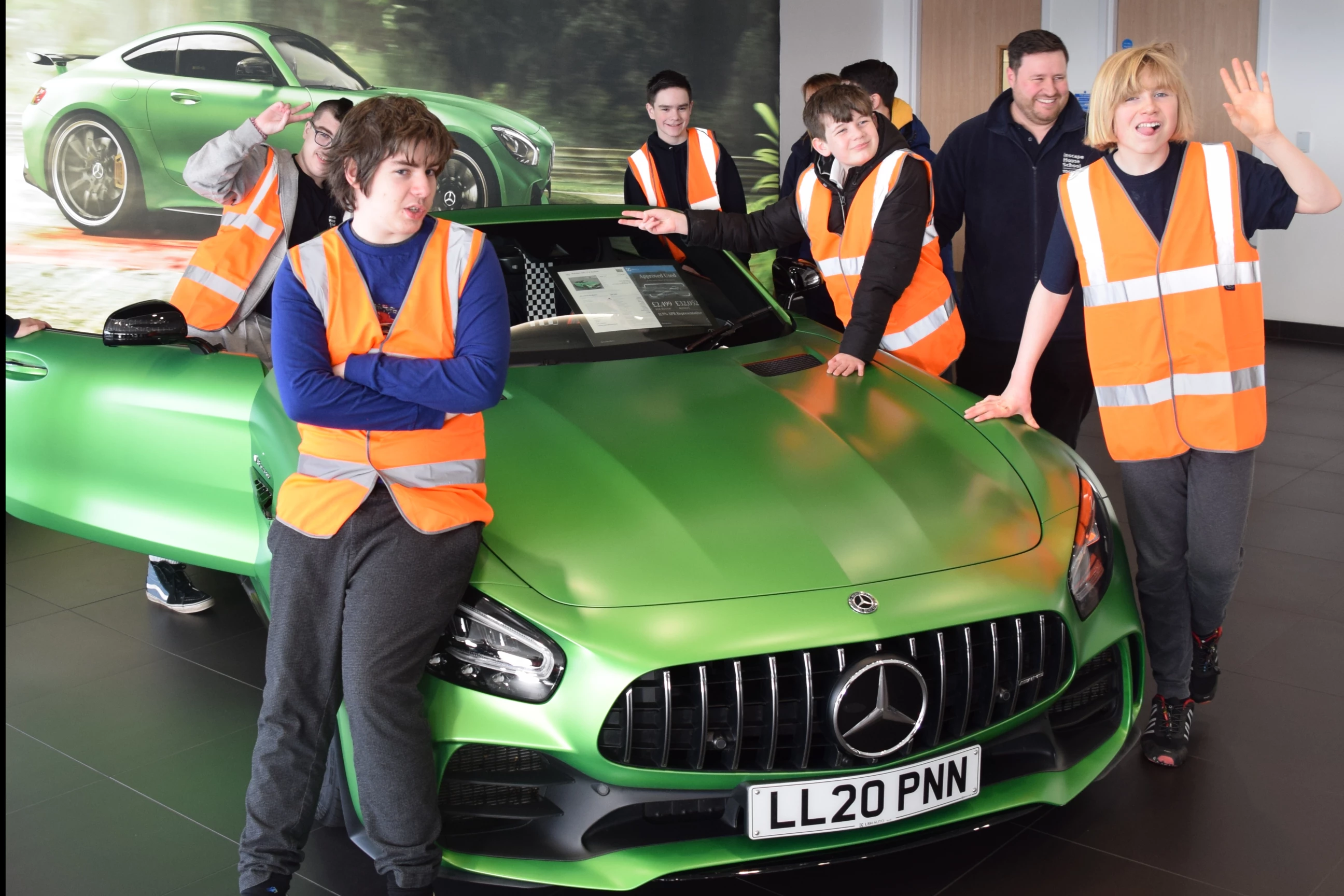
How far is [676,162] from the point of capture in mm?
5129

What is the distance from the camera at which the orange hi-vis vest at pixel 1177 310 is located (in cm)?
258

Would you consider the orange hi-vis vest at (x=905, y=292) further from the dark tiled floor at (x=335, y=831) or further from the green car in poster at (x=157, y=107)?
the green car in poster at (x=157, y=107)

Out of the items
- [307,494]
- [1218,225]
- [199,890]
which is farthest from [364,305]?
[1218,225]

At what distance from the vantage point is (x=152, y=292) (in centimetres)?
625

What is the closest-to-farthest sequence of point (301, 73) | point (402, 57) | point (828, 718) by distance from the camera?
point (828, 718), point (301, 73), point (402, 57)

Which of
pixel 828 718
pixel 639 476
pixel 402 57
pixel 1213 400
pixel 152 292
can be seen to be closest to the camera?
pixel 828 718

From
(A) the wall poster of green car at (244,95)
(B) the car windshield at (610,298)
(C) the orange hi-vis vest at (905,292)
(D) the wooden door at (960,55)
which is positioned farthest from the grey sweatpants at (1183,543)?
(D) the wooden door at (960,55)

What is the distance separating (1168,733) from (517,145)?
596cm

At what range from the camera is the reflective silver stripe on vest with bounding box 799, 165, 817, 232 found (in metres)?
3.50

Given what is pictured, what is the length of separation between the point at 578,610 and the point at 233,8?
5.51 meters

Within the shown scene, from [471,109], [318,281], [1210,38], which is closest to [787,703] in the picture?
[318,281]

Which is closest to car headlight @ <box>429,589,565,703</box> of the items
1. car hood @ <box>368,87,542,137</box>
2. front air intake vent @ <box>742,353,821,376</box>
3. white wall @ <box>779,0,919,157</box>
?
front air intake vent @ <box>742,353,821,376</box>

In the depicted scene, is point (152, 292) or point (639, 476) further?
point (152, 292)

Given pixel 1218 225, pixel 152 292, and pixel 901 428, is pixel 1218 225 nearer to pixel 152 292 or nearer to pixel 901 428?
pixel 901 428
